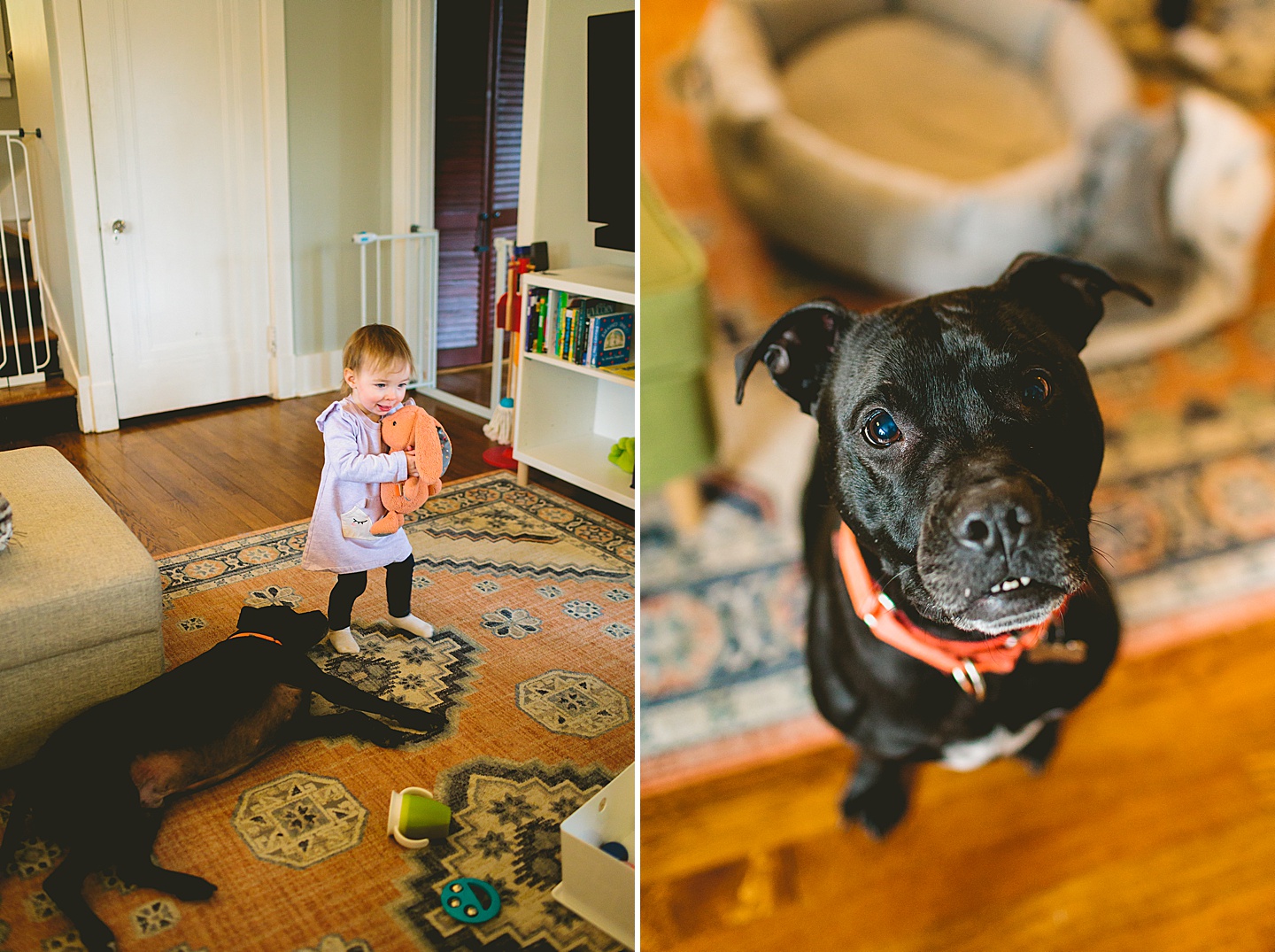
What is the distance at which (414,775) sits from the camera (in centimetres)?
196

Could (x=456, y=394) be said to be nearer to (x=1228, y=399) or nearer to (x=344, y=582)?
(x=344, y=582)

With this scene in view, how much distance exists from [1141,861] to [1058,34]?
0.72 meters

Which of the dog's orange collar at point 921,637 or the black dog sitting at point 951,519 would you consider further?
the dog's orange collar at point 921,637

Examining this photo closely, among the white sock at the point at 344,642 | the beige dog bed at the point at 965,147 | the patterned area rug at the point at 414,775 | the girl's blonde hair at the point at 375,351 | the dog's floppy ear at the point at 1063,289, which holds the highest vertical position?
the beige dog bed at the point at 965,147

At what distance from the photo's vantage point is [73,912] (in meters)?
1.53

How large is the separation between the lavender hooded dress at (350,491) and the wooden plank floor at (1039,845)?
4.86 feet

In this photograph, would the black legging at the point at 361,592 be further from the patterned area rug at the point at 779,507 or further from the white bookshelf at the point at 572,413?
the patterned area rug at the point at 779,507

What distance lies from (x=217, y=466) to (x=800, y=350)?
3.36 meters

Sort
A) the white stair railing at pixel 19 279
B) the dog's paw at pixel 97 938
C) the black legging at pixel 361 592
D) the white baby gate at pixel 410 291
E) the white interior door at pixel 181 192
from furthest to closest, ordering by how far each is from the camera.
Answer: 1. the white baby gate at pixel 410 291
2. the white stair railing at pixel 19 279
3. the white interior door at pixel 181 192
4. the black legging at pixel 361 592
5. the dog's paw at pixel 97 938

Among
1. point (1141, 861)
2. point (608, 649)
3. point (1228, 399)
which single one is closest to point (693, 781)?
point (1141, 861)

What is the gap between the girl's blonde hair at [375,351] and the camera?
7.00 feet

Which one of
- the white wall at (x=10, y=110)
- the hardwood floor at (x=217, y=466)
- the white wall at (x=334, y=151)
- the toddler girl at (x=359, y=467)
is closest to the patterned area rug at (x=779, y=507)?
the toddler girl at (x=359, y=467)

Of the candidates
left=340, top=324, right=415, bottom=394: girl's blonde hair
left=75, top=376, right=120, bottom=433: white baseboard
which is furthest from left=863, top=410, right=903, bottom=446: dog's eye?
left=75, top=376, right=120, bottom=433: white baseboard

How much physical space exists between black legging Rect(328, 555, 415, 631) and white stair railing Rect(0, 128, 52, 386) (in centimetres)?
246
